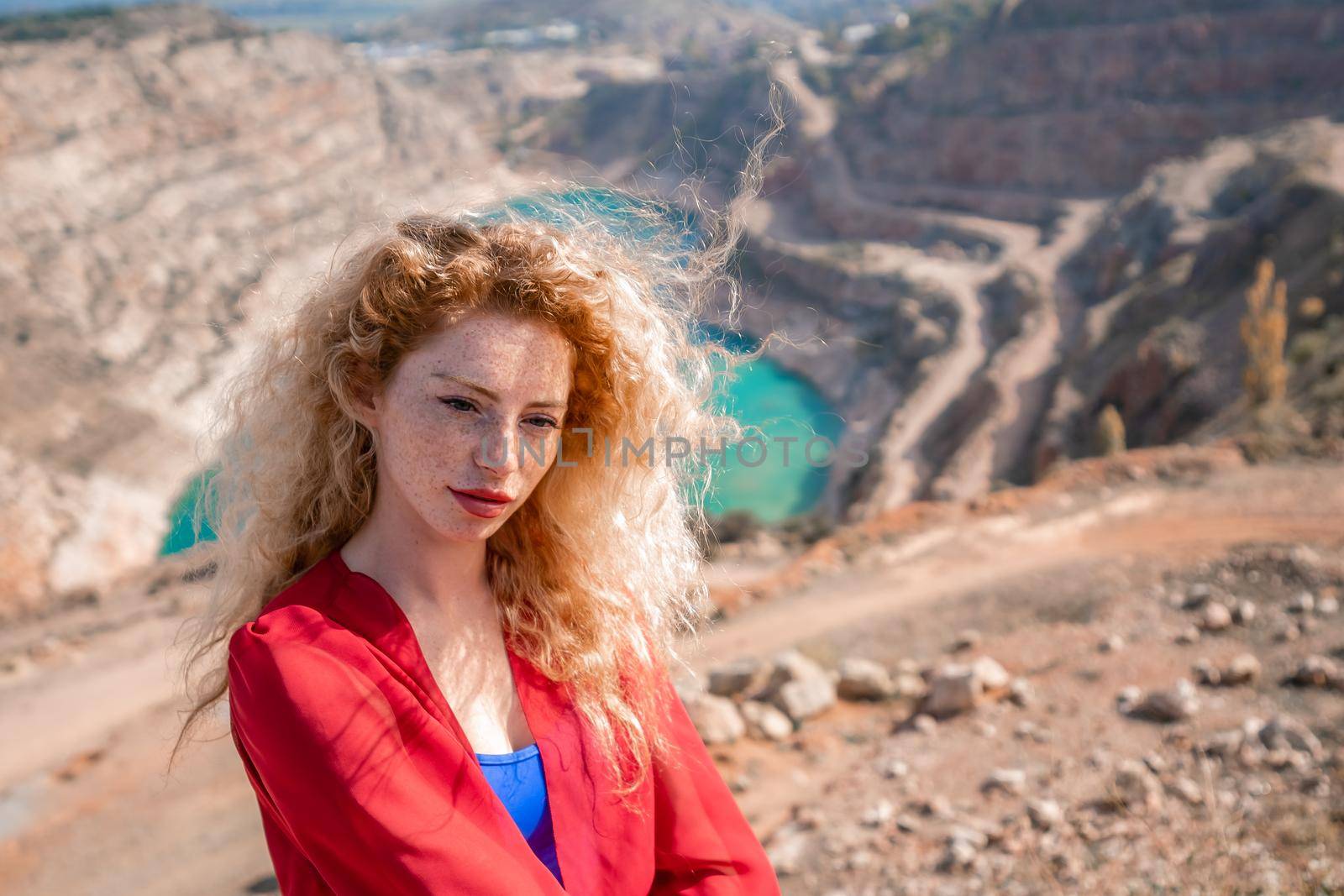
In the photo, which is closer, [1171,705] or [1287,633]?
[1171,705]

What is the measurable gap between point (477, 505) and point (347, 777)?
49 centimetres

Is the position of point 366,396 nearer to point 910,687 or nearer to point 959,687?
point 959,687

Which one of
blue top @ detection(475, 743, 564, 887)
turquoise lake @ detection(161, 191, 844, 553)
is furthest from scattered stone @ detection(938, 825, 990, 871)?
turquoise lake @ detection(161, 191, 844, 553)

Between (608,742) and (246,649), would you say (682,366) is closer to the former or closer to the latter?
(608,742)

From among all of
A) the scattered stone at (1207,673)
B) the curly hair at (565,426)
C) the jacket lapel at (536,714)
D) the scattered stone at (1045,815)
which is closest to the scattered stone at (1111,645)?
the scattered stone at (1207,673)

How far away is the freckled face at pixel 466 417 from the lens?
5.46 ft

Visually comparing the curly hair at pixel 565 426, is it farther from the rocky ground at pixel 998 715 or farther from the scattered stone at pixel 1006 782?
the scattered stone at pixel 1006 782

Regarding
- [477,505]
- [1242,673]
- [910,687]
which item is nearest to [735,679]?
[910,687]

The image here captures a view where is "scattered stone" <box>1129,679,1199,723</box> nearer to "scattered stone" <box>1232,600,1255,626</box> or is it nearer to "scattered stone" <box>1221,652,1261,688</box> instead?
"scattered stone" <box>1221,652,1261,688</box>

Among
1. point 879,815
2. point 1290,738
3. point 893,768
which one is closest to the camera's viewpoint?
point 1290,738

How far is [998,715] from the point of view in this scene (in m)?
6.82

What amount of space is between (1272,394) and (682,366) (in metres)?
17.2

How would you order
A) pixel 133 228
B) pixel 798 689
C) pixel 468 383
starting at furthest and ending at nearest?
pixel 133 228
pixel 798 689
pixel 468 383

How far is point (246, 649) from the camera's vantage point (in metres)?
1.49
